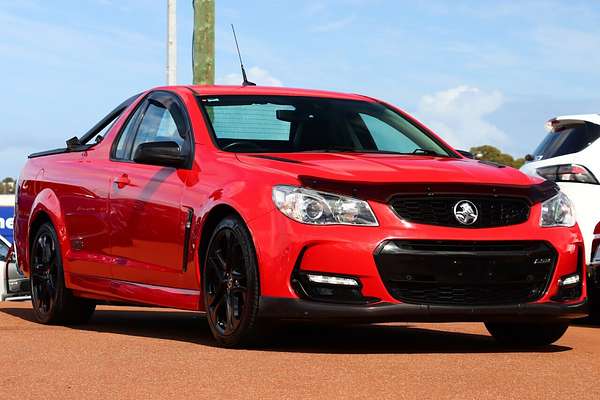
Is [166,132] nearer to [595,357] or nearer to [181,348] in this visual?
[181,348]

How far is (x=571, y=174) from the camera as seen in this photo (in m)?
11.4

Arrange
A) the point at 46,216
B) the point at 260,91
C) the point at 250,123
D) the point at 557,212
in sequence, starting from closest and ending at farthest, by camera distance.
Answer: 1. the point at 557,212
2. the point at 250,123
3. the point at 260,91
4. the point at 46,216

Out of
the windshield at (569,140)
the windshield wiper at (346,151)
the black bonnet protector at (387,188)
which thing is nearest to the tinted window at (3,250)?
the windshield at (569,140)

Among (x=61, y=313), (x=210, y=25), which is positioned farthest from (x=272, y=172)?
(x=210, y=25)

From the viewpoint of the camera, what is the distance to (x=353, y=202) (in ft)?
26.8

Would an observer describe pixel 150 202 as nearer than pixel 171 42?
Yes

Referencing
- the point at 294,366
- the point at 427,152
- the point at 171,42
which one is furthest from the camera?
the point at 171,42

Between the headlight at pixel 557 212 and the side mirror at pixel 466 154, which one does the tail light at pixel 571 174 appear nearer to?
the side mirror at pixel 466 154

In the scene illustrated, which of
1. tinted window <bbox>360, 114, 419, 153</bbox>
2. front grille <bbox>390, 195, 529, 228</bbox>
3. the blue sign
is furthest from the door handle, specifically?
the blue sign

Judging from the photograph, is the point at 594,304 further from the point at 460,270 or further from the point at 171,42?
the point at 171,42

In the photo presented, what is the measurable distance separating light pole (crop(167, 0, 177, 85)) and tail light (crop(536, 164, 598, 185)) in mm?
12416

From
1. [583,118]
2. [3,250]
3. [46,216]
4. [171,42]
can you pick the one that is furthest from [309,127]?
[171,42]

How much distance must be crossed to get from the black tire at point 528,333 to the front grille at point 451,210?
3.16 ft

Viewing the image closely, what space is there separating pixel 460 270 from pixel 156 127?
9.84 feet
